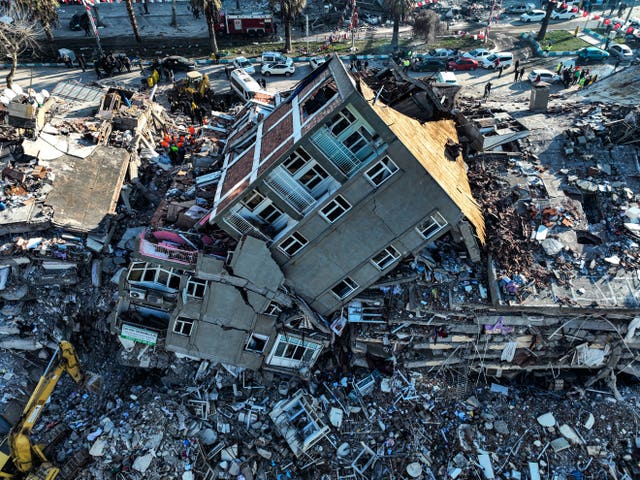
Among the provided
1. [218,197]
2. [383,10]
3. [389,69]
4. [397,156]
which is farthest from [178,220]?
[383,10]

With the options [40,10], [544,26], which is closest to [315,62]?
[40,10]

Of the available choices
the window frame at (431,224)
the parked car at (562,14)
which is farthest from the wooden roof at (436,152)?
the parked car at (562,14)

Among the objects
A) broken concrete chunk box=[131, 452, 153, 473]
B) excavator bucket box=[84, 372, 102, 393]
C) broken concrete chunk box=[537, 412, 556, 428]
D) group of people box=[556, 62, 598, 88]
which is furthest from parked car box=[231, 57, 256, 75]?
broken concrete chunk box=[537, 412, 556, 428]

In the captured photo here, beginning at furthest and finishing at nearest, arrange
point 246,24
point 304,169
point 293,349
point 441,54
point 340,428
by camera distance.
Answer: point 246,24 → point 441,54 → point 293,349 → point 340,428 → point 304,169

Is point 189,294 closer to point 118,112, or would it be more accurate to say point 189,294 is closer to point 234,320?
point 234,320

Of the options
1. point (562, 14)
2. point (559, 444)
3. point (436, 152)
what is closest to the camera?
point (559, 444)

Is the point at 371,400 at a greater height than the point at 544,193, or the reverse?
the point at 544,193

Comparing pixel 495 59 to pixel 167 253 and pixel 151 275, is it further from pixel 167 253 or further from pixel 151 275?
pixel 151 275
